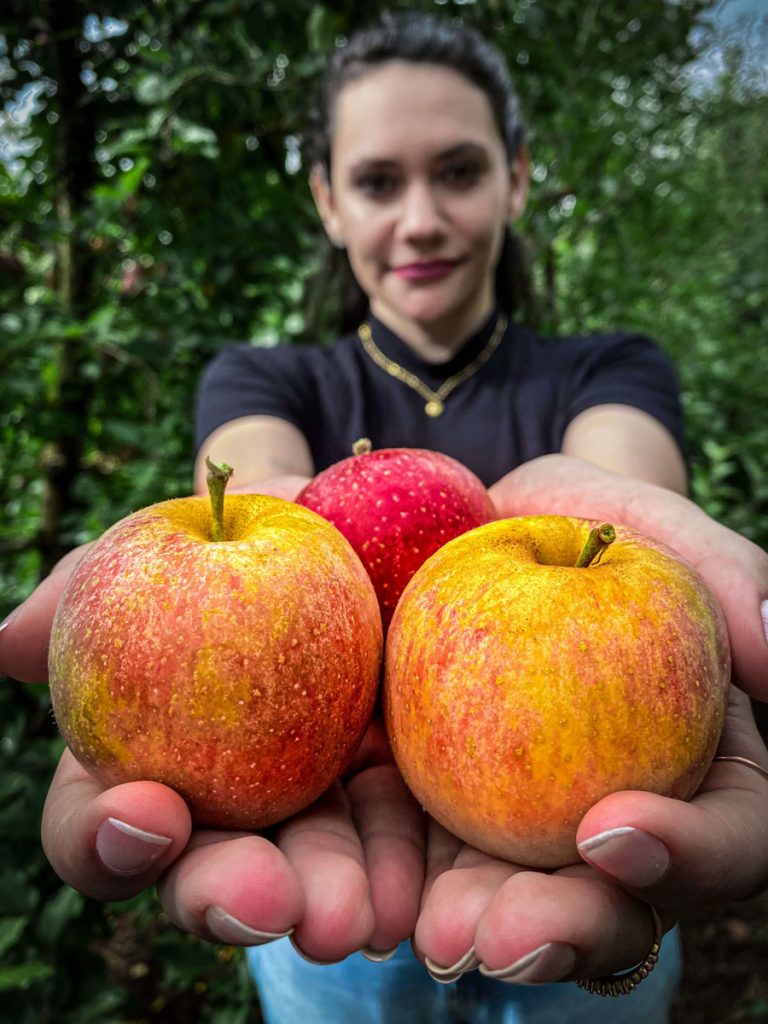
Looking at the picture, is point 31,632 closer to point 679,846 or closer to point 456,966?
point 456,966

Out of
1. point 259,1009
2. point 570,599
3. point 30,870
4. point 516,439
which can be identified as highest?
point 570,599

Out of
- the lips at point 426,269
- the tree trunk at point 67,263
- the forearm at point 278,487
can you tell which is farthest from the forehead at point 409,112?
the forearm at point 278,487

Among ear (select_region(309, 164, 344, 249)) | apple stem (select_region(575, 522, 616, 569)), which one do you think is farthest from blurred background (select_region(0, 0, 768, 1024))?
apple stem (select_region(575, 522, 616, 569))

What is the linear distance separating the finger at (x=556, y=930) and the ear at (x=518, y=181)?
2.08 meters

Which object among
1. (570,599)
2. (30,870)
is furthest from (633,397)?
(30,870)

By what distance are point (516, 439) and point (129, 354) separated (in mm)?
1174

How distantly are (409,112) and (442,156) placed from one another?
0.14m

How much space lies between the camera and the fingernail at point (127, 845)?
81 cm

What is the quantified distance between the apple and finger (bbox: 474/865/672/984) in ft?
1.64

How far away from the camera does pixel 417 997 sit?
142 cm

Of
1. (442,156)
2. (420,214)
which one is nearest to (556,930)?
(420,214)

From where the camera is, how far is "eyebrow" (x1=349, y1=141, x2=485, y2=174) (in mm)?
2055

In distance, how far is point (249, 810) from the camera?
0.94 meters

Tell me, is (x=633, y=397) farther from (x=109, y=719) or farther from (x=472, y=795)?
(x=109, y=719)
